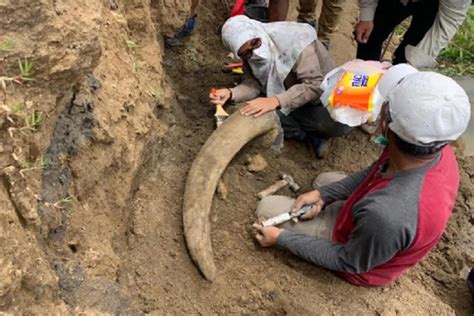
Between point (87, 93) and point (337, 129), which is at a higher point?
point (87, 93)

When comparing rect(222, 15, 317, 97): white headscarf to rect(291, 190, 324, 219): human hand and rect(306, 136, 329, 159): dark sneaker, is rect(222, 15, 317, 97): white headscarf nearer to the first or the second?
rect(306, 136, 329, 159): dark sneaker

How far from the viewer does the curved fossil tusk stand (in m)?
2.37

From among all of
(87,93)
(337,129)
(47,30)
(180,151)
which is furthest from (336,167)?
(47,30)

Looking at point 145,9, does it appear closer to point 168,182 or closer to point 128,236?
point 168,182

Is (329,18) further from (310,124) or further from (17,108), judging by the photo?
(17,108)

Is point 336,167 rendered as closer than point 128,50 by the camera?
No

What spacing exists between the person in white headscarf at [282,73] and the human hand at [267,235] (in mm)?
736

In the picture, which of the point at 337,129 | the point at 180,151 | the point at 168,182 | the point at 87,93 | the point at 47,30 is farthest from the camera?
the point at 337,129

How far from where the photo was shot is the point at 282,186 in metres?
3.00

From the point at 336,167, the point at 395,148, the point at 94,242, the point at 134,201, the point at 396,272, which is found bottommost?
the point at 336,167

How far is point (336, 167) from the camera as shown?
11.0 ft

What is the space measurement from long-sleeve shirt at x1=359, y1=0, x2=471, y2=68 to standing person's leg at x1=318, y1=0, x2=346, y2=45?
607mm

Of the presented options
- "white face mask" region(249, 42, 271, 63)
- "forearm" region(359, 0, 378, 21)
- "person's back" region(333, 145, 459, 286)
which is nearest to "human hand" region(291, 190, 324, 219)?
"person's back" region(333, 145, 459, 286)

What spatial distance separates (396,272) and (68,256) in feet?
4.58
